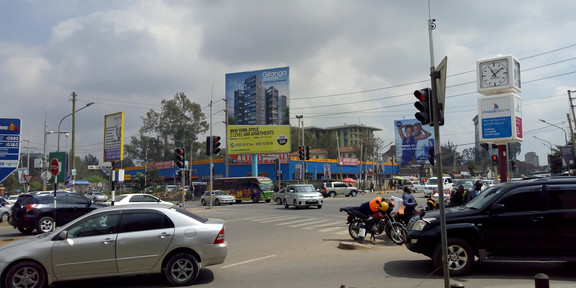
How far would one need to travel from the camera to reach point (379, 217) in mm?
12180

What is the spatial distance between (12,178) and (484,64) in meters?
89.7

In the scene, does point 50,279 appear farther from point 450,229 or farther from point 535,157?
point 535,157

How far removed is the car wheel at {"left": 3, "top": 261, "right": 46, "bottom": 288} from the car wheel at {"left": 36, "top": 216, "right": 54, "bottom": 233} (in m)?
10.8

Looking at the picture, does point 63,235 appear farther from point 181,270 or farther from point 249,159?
point 249,159

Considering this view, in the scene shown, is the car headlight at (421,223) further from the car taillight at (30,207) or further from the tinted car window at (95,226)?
the car taillight at (30,207)

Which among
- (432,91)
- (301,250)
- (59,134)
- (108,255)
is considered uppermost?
(59,134)

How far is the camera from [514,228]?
7.57 m

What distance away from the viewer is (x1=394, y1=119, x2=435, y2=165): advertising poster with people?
57.2 metres

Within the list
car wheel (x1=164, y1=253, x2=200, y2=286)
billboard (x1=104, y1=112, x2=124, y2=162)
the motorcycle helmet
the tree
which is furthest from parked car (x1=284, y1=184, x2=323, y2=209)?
the tree

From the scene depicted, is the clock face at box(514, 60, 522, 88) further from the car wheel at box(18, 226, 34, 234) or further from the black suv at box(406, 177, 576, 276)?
the car wheel at box(18, 226, 34, 234)

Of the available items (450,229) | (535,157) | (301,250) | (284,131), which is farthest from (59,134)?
(535,157)

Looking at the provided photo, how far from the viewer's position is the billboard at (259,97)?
48528mm

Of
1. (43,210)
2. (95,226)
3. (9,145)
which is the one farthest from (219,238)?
(43,210)

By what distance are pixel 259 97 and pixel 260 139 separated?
5.47 metres
